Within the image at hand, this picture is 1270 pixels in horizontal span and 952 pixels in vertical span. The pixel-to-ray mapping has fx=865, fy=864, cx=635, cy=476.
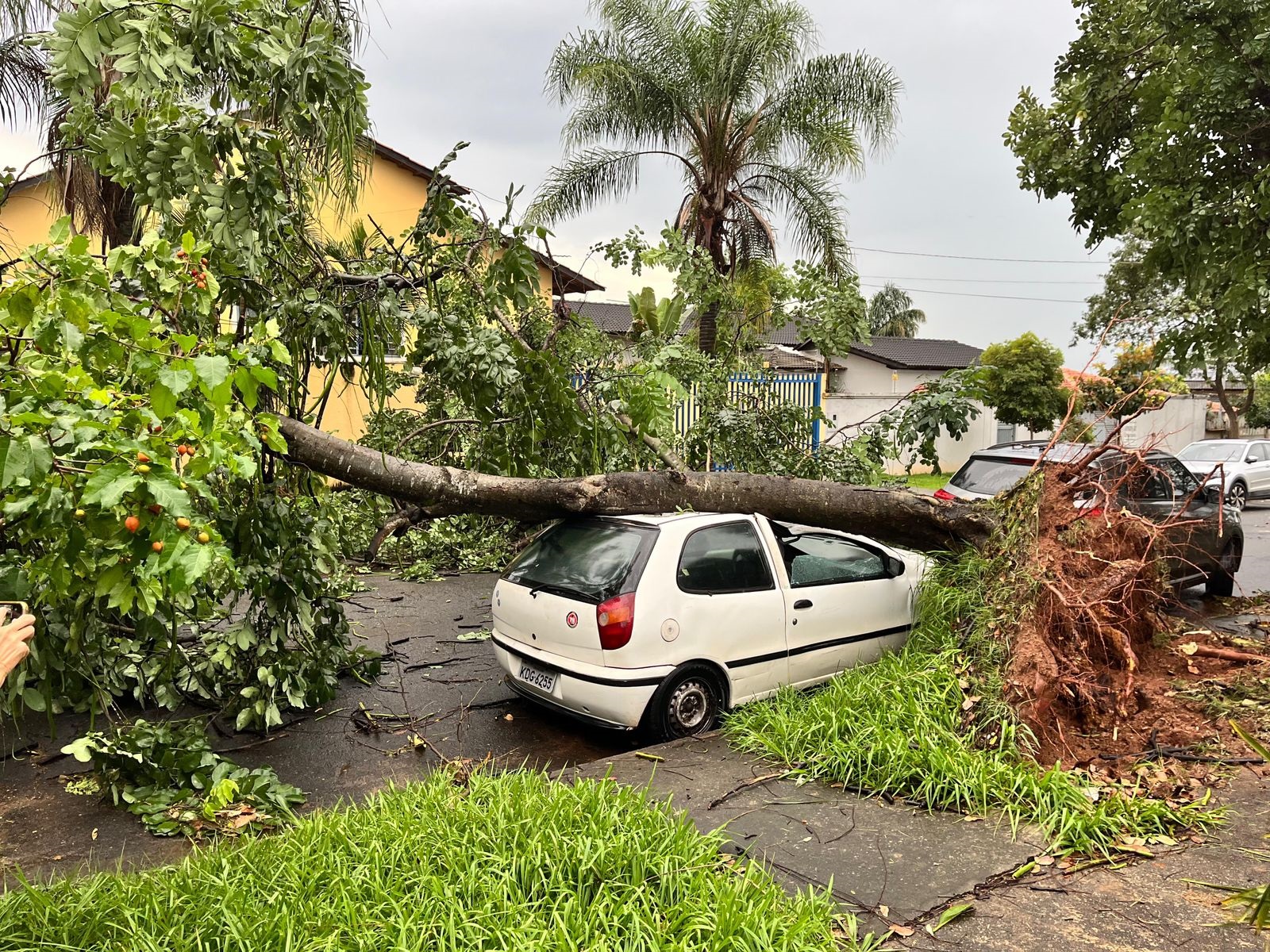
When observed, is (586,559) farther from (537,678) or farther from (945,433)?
(945,433)

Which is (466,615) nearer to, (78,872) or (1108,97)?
(78,872)

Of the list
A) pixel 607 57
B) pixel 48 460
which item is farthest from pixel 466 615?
pixel 607 57

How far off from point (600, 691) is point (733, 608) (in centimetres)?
100

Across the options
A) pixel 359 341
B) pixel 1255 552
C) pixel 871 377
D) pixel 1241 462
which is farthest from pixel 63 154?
pixel 871 377

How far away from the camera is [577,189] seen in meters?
17.0

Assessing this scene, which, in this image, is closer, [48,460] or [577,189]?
[48,460]

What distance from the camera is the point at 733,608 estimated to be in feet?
18.0

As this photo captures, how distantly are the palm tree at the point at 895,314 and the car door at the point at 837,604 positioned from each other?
196 feet

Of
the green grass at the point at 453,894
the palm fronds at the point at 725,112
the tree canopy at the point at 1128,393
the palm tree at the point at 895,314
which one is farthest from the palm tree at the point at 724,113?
the palm tree at the point at 895,314

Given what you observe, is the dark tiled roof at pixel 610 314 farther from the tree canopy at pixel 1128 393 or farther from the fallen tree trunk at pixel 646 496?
the fallen tree trunk at pixel 646 496

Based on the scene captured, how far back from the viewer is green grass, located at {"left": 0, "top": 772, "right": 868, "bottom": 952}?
9.55 ft

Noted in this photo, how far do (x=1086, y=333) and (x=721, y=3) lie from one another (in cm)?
2490

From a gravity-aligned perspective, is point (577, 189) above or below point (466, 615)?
above

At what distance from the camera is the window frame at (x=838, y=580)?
5.86 meters
